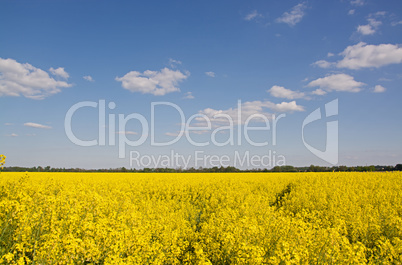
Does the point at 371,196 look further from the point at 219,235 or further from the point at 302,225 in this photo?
the point at 219,235

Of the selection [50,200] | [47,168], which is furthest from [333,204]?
[47,168]

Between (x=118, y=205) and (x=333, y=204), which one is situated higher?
(x=118, y=205)

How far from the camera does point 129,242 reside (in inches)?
182

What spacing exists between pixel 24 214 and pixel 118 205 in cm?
274

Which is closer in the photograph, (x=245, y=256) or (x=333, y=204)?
(x=245, y=256)

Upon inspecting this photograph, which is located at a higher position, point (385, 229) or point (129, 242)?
point (129, 242)

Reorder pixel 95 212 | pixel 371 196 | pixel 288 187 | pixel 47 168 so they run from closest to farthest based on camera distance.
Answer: pixel 95 212 → pixel 371 196 → pixel 288 187 → pixel 47 168

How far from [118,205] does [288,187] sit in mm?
14166

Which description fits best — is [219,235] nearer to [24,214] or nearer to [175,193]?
[24,214]

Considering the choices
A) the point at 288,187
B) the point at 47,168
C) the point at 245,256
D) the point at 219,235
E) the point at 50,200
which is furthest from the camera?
the point at 47,168

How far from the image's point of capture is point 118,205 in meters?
7.31

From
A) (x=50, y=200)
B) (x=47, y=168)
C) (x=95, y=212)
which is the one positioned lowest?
(x=47, y=168)

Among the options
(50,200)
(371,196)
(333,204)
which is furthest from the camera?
(371,196)

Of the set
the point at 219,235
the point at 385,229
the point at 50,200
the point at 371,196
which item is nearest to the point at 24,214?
the point at 50,200
